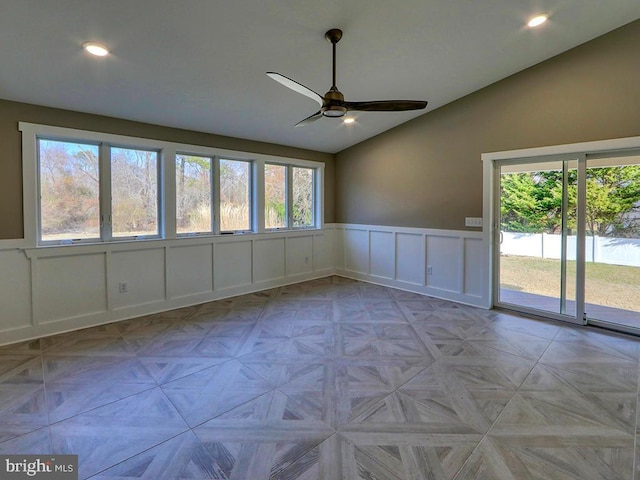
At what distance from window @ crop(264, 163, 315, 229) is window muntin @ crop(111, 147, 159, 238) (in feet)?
5.74

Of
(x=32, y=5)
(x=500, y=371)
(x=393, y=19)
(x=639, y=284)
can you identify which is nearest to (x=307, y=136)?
(x=393, y=19)

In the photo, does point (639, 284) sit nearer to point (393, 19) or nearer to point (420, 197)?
point (420, 197)

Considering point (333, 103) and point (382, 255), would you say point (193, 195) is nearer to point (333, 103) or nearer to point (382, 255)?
point (333, 103)

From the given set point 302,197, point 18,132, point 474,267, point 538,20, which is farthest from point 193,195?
point 538,20

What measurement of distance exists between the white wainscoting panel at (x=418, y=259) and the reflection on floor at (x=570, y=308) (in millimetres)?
302

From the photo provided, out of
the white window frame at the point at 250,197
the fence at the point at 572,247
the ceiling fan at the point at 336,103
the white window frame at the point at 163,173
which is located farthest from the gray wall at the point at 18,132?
the fence at the point at 572,247

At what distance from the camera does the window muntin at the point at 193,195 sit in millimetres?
4656

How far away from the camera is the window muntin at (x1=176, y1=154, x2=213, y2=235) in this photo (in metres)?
4.66

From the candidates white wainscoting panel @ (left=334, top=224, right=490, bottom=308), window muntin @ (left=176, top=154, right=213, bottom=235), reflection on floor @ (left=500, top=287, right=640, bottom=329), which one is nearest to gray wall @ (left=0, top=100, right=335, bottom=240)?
window muntin @ (left=176, top=154, right=213, bottom=235)

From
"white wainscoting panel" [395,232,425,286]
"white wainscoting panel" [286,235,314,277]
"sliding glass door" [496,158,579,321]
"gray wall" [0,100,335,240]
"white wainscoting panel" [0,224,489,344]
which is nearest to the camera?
"gray wall" [0,100,335,240]

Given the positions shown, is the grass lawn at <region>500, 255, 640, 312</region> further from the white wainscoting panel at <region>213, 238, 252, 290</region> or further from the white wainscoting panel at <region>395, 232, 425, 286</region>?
the white wainscoting panel at <region>213, 238, 252, 290</region>

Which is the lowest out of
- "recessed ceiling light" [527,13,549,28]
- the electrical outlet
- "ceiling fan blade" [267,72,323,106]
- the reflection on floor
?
the reflection on floor

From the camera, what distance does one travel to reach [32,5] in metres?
2.24

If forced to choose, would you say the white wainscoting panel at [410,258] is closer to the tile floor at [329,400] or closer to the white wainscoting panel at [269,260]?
the tile floor at [329,400]
